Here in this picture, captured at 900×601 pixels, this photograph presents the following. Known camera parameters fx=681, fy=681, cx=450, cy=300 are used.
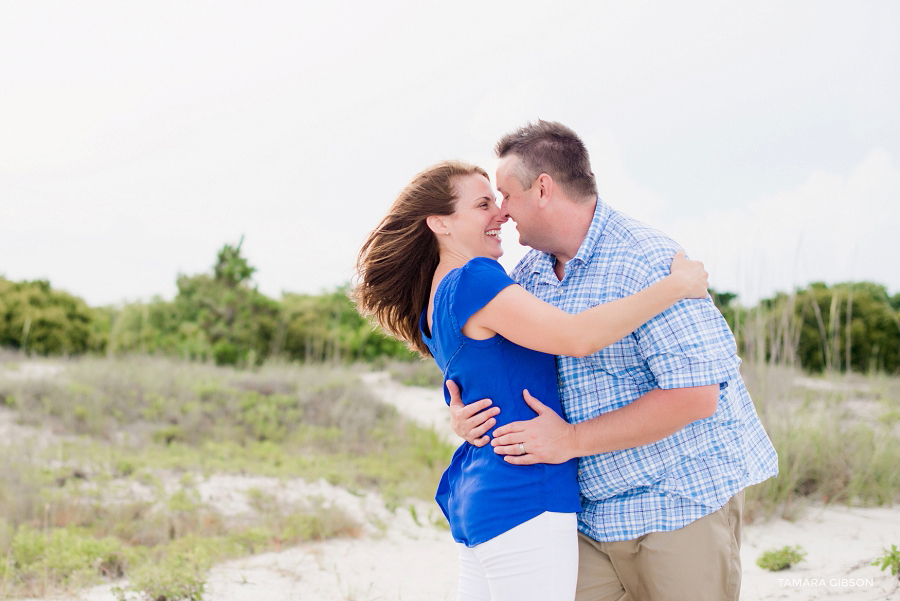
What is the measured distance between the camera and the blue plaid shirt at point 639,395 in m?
2.18

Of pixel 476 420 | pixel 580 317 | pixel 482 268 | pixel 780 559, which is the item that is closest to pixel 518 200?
pixel 482 268

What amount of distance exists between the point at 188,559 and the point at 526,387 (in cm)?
376

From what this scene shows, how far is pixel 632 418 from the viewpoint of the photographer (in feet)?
7.07

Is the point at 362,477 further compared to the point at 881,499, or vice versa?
the point at 362,477

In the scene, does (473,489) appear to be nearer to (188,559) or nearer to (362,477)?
(188,559)

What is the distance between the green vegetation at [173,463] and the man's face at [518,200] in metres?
3.20

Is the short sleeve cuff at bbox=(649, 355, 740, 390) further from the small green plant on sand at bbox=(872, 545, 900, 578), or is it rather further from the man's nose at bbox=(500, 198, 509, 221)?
the small green plant on sand at bbox=(872, 545, 900, 578)

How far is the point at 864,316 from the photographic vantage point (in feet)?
48.9

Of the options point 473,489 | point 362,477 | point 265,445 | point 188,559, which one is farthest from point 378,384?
point 473,489

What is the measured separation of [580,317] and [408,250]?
0.79 metres

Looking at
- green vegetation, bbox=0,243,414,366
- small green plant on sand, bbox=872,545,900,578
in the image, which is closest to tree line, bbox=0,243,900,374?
green vegetation, bbox=0,243,414,366

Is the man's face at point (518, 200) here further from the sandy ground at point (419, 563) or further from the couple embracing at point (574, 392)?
the sandy ground at point (419, 563)

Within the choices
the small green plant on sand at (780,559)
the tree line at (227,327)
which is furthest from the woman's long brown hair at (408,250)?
the tree line at (227,327)

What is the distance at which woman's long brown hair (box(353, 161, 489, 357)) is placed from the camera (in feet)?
8.47
